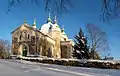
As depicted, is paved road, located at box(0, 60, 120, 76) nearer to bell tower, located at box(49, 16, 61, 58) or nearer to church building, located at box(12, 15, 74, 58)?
church building, located at box(12, 15, 74, 58)

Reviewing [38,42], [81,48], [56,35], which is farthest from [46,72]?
[56,35]

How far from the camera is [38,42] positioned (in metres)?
79.5

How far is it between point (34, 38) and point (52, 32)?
838 centimetres

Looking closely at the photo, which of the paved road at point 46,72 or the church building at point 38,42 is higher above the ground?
the church building at point 38,42

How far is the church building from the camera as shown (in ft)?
257

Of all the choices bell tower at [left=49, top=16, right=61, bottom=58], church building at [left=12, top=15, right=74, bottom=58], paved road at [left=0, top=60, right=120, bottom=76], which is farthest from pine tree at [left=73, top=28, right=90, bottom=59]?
paved road at [left=0, top=60, right=120, bottom=76]

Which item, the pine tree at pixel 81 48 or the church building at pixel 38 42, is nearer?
the pine tree at pixel 81 48

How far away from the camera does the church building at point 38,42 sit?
78375 mm

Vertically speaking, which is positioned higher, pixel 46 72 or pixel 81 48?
pixel 81 48

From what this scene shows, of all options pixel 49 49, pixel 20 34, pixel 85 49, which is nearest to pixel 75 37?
pixel 85 49

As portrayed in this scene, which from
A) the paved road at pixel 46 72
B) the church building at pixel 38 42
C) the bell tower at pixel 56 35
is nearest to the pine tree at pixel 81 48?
the church building at pixel 38 42

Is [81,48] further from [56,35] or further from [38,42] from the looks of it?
[56,35]

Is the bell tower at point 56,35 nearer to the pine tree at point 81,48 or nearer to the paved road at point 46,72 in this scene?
the pine tree at point 81,48

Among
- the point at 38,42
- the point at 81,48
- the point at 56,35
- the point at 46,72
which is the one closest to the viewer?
the point at 46,72
